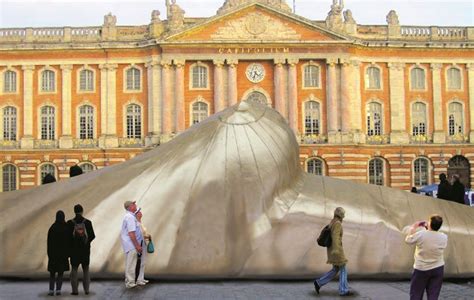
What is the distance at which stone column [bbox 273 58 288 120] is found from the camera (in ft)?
159

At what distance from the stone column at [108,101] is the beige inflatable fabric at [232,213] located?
3286cm

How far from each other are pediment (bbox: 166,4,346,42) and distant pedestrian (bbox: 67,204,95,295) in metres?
35.0

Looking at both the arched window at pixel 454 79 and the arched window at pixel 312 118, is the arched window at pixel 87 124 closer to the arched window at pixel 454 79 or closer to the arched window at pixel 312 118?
the arched window at pixel 312 118

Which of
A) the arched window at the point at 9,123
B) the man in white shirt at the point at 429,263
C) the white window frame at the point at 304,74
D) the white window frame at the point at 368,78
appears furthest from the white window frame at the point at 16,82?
the man in white shirt at the point at 429,263

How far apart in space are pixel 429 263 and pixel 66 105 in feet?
136

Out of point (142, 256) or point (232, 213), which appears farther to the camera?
point (232, 213)

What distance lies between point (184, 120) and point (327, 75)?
382 inches

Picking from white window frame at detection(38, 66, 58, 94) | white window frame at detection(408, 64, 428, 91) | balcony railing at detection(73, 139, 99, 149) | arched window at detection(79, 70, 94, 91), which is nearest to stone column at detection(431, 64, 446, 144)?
white window frame at detection(408, 64, 428, 91)

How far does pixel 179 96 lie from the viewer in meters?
48.3

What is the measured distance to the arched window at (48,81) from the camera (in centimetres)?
4978

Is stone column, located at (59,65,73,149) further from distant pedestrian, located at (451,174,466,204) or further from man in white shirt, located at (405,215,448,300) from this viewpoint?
man in white shirt, located at (405,215,448,300)

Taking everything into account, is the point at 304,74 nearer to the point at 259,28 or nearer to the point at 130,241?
the point at 259,28

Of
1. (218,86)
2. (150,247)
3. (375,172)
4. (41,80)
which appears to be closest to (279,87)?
(218,86)

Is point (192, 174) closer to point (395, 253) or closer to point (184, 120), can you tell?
point (395, 253)
